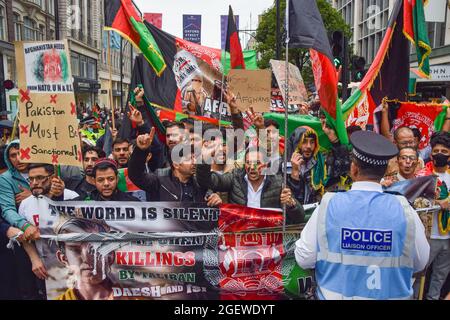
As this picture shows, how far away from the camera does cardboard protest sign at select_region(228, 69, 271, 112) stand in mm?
5791

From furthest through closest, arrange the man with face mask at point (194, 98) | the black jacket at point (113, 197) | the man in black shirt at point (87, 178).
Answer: the man with face mask at point (194, 98) < the man in black shirt at point (87, 178) < the black jacket at point (113, 197)

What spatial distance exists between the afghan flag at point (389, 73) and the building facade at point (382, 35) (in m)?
12.7

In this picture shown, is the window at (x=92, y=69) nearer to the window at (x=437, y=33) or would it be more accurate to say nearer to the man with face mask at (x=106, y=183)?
the window at (x=437, y=33)

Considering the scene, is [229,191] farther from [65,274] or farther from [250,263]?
[65,274]

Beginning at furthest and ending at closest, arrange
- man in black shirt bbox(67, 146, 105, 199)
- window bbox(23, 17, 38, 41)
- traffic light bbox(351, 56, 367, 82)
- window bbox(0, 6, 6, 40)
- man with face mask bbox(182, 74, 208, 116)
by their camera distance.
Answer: window bbox(23, 17, 38, 41), window bbox(0, 6, 6, 40), traffic light bbox(351, 56, 367, 82), man with face mask bbox(182, 74, 208, 116), man in black shirt bbox(67, 146, 105, 199)

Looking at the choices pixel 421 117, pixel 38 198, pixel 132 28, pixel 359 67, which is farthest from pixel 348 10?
pixel 38 198

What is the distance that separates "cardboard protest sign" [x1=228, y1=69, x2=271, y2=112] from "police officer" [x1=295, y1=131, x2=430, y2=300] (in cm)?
318

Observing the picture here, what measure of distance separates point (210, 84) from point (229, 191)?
351 centimetres

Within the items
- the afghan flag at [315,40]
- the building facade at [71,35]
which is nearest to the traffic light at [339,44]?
the afghan flag at [315,40]

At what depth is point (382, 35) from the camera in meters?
36.4

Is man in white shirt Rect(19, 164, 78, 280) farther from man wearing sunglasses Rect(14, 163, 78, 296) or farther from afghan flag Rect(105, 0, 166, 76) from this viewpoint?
afghan flag Rect(105, 0, 166, 76)

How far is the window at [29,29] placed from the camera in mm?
34547

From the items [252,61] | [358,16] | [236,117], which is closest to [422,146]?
[236,117]

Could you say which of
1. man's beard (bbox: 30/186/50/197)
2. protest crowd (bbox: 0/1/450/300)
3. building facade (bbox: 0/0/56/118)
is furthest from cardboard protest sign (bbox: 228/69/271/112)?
building facade (bbox: 0/0/56/118)
